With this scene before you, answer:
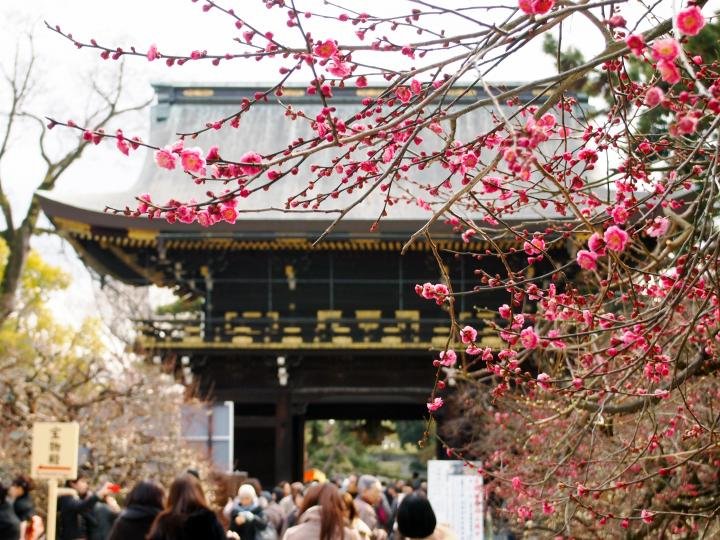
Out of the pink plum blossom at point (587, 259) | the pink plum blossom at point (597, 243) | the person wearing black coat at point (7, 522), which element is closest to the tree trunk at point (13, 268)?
the person wearing black coat at point (7, 522)

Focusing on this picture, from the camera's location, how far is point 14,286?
91.6 ft

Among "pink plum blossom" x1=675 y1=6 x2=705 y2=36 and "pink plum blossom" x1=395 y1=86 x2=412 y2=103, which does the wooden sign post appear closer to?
"pink plum blossom" x1=395 y1=86 x2=412 y2=103

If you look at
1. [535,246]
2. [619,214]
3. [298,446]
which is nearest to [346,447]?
[298,446]

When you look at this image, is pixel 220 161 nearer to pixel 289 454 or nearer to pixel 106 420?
pixel 106 420

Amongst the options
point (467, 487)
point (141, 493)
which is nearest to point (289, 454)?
point (467, 487)

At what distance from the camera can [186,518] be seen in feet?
18.3

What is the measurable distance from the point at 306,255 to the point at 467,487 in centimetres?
1257

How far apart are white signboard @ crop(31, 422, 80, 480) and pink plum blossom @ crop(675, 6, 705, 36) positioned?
8707 millimetres

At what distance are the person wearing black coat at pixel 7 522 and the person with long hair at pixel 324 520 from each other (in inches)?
149

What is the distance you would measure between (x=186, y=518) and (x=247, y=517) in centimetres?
394

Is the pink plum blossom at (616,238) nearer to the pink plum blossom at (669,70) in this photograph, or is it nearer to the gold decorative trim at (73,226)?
the pink plum blossom at (669,70)

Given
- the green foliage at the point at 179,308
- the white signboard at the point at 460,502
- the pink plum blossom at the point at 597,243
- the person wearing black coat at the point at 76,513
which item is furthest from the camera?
the green foliage at the point at 179,308

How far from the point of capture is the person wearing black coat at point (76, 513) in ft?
33.8

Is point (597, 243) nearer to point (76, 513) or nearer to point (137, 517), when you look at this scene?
point (137, 517)
